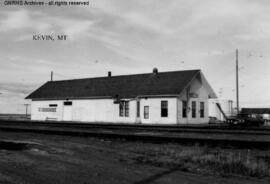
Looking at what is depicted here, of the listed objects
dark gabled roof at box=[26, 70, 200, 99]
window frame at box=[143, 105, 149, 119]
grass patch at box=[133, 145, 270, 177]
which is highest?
dark gabled roof at box=[26, 70, 200, 99]

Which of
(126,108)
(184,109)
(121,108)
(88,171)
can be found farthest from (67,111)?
(88,171)

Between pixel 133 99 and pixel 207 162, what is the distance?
2812 cm

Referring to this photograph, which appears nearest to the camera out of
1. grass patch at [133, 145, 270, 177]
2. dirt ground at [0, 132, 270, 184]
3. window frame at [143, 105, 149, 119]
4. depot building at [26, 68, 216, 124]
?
dirt ground at [0, 132, 270, 184]

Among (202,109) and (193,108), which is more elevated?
(193,108)

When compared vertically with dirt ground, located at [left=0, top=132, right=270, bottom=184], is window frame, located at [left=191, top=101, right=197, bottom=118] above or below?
above

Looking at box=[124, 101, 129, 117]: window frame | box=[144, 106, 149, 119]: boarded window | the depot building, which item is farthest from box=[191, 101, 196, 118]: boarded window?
box=[124, 101, 129, 117]: window frame

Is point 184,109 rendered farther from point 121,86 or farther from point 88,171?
point 88,171

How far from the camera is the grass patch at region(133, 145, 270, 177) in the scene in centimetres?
830

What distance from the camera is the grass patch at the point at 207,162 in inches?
327

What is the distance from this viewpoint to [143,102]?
121 feet

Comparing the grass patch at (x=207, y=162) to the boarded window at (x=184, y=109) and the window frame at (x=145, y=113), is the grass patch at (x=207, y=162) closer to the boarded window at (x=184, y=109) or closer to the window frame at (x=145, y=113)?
the boarded window at (x=184, y=109)

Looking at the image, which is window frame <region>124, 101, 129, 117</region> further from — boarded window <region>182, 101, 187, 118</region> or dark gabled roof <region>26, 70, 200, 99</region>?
boarded window <region>182, 101, 187, 118</region>

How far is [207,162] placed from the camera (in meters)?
9.44

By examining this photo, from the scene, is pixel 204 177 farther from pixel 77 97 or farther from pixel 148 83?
pixel 77 97
